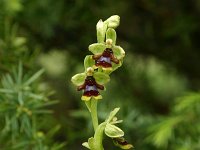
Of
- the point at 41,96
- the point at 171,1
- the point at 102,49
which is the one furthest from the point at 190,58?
the point at 102,49

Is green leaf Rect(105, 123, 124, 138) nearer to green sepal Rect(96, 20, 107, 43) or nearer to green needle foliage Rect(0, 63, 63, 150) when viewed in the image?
green sepal Rect(96, 20, 107, 43)

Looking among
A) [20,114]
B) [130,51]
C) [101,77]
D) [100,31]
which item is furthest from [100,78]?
[130,51]

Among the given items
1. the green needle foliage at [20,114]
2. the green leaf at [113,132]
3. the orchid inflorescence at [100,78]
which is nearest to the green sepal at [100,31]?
the orchid inflorescence at [100,78]

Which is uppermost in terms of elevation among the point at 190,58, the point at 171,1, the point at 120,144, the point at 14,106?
the point at 171,1

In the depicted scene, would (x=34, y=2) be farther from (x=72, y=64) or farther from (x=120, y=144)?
(x=120, y=144)

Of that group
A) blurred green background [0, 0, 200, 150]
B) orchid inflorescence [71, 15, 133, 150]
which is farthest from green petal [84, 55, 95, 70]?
blurred green background [0, 0, 200, 150]

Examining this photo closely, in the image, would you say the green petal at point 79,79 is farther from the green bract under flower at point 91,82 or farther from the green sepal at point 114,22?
the green sepal at point 114,22
